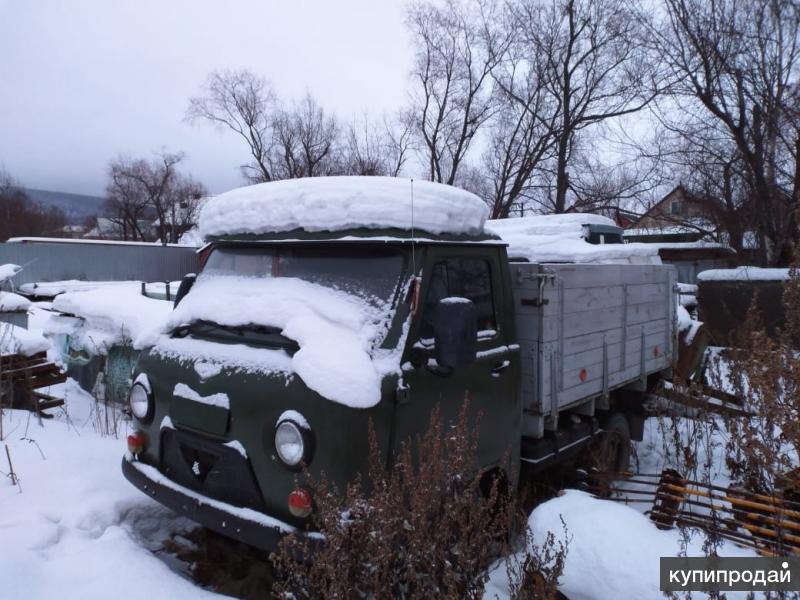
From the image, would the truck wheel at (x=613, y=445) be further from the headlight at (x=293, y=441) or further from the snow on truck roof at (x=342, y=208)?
the headlight at (x=293, y=441)

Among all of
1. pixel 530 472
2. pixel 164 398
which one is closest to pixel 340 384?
pixel 164 398

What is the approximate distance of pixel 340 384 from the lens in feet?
9.39

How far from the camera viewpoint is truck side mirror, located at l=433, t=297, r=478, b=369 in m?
3.03

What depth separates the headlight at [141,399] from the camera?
12.0 feet

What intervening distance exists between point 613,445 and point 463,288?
282cm

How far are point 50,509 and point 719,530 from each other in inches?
166

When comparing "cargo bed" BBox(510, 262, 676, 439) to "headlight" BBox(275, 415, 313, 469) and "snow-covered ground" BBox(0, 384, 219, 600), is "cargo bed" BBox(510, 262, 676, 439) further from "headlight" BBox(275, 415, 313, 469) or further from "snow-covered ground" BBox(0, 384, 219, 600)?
"snow-covered ground" BBox(0, 384, 219, 600)

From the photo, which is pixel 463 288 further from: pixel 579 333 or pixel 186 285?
pixel 186 285

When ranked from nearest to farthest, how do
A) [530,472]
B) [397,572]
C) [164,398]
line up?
[397,572]
[164,398]
[530,472]

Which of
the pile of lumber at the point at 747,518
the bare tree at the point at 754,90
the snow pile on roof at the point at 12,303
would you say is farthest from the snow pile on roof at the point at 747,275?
the snow pile on roof at the point at 12,303

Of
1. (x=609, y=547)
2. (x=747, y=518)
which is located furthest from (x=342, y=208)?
(x=747, y=518)

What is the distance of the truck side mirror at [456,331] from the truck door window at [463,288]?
29cm

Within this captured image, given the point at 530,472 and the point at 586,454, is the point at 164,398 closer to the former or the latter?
the point at 530,472

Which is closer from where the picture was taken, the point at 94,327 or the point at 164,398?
the point at 164,398
